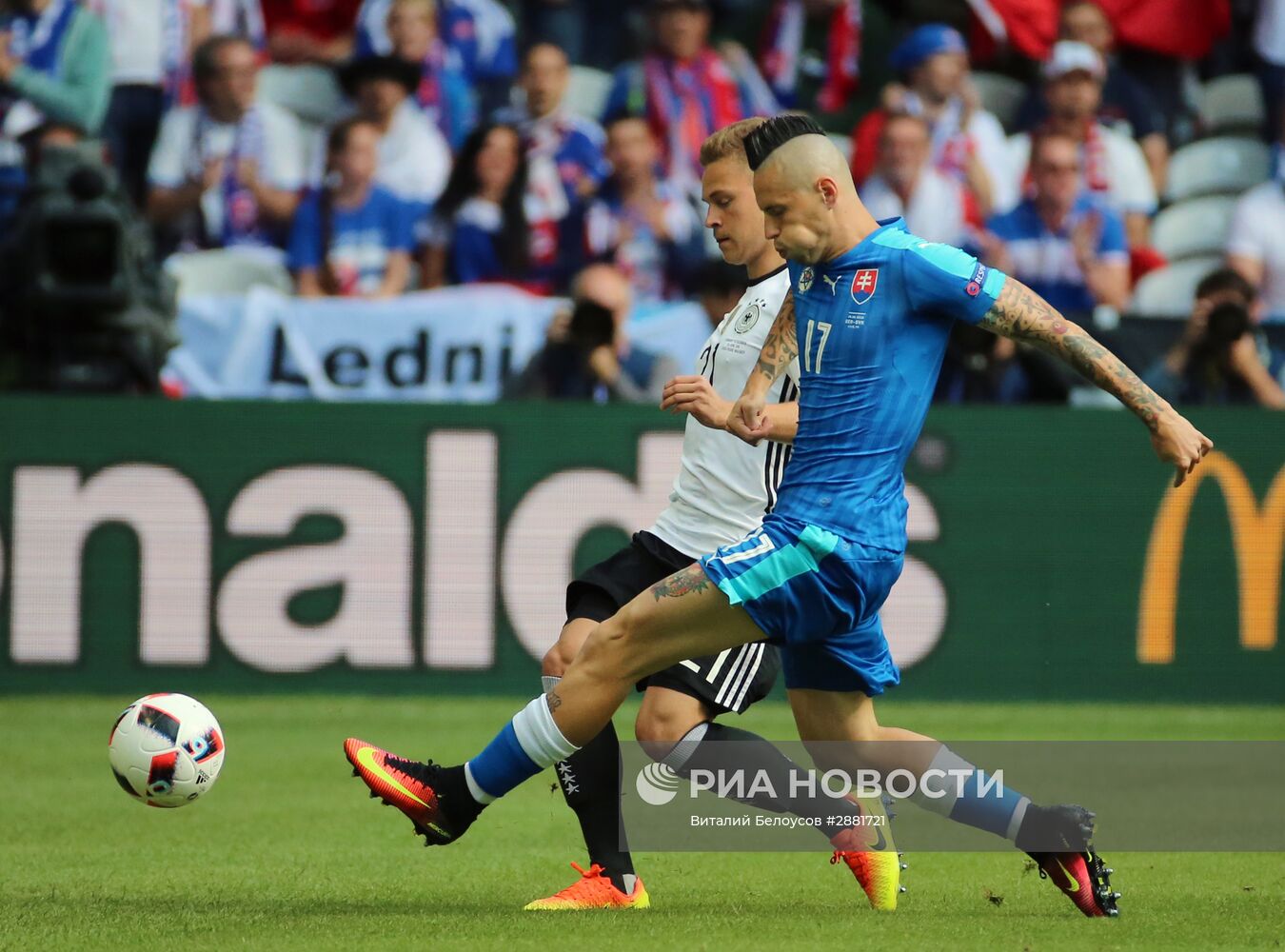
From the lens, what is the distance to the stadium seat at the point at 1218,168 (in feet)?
48.9

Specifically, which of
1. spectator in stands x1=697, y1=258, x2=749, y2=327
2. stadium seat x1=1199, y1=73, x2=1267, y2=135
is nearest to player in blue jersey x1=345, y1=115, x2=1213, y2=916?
spectator in stands x1=697, y1=258, x2=749, y2=327

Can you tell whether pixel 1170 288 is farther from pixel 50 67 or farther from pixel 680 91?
pixel 50 67

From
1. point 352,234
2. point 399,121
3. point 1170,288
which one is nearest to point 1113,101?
point 1170,288

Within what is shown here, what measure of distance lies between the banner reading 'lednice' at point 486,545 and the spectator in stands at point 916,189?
2.04m

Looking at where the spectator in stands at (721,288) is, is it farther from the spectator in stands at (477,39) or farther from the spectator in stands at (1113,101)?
the spectator in stands at (1113,101)

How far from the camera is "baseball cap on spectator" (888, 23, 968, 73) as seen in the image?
571 inches

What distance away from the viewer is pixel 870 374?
5.49m

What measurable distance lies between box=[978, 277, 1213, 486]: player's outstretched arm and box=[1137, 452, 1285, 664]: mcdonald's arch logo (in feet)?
23.7

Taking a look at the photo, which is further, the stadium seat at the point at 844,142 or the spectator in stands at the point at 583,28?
the spectator in stands at the point at 583,28

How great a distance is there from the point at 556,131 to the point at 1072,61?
392cm

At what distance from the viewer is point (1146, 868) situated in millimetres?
6980

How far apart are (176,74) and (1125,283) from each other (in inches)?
287

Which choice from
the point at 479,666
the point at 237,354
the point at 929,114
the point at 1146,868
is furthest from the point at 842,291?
the point at 929,114

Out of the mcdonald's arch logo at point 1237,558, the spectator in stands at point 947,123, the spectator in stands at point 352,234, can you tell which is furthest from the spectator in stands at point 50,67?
the mcdonald's arch logo at point 1237,558
